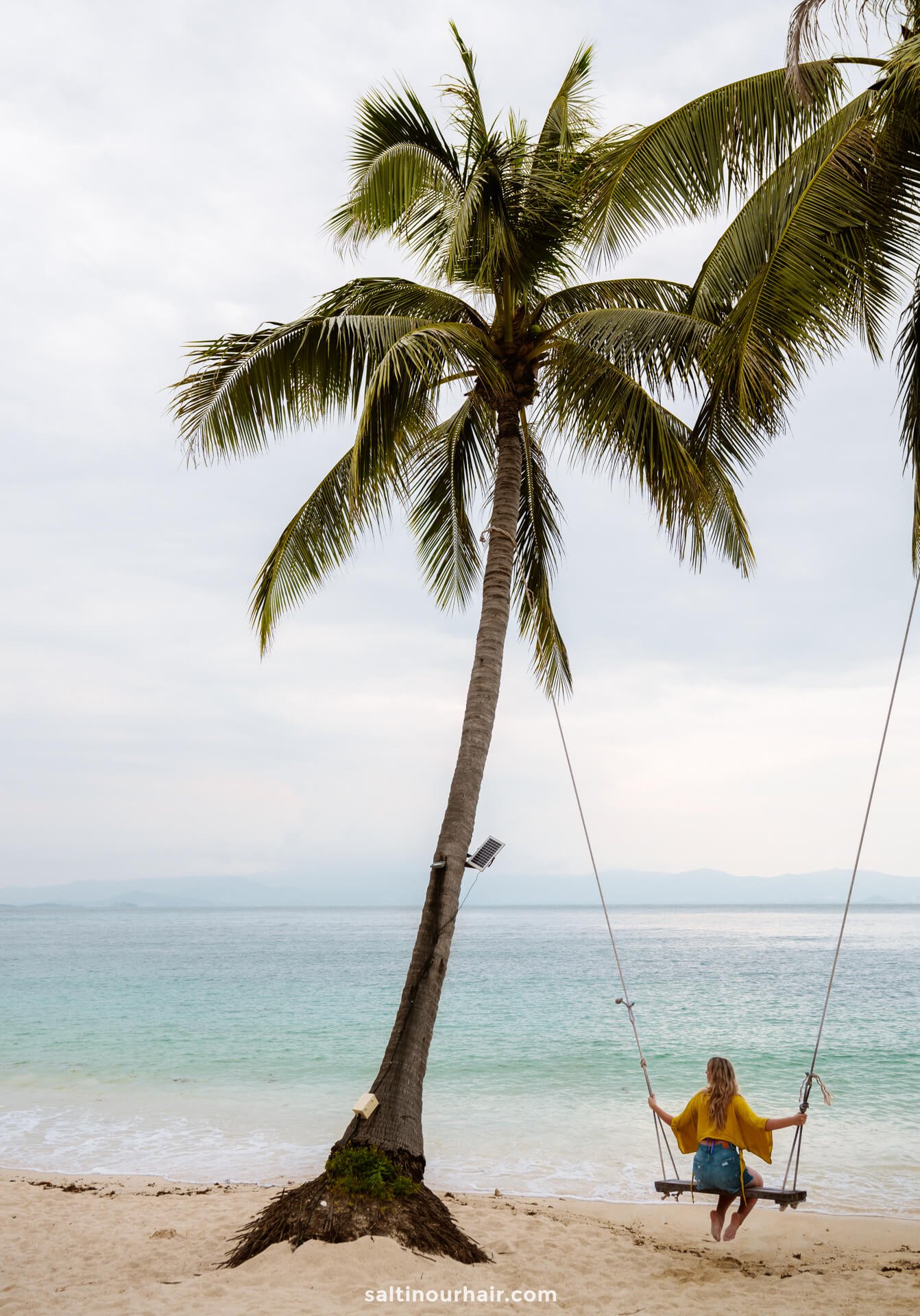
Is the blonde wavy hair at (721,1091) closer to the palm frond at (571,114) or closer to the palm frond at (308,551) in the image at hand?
the palm frond at (308,551)

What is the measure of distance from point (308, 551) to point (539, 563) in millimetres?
1992

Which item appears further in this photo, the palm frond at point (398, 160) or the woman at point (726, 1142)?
the palm frond at point (398, 160)

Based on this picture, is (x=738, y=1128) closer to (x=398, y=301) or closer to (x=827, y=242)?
(x=827, y=242)

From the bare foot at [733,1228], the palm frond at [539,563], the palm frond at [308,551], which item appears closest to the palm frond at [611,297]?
the palm frond at [539,563]

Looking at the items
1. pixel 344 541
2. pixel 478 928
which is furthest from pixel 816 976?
pixel 478 928

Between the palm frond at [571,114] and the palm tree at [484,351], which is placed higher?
the palm frond at [571,114]

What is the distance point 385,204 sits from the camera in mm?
6824

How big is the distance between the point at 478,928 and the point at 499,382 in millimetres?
68972

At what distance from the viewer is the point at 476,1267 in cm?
476

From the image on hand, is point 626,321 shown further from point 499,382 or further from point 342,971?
point 342,971

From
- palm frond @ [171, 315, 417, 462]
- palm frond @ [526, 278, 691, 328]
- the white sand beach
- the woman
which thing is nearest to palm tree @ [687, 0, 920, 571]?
palm frond @ [526, 278, 691, 328]

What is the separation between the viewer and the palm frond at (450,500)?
8.14 metres

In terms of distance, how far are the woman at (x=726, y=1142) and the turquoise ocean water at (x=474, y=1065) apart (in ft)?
8.50

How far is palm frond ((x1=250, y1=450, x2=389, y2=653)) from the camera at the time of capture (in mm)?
7406
